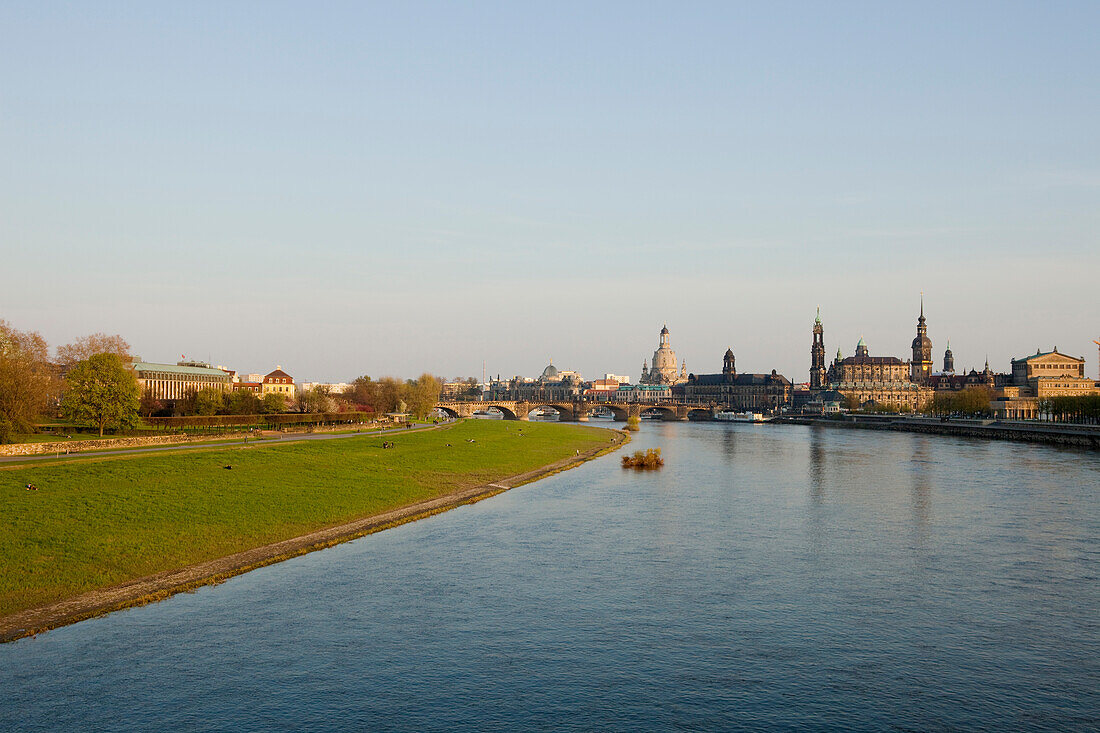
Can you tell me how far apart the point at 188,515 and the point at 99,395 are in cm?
4051

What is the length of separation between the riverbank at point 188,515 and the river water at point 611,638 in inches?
70.2

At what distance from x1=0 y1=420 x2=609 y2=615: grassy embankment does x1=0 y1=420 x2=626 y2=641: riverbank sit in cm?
8

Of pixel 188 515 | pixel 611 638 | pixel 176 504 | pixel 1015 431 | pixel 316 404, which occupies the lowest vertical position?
pixel 611 638

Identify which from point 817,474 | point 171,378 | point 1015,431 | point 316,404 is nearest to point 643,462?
point 817,474

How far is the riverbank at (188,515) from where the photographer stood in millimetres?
26984

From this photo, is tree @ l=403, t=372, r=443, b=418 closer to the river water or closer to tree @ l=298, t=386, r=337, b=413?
tree @ l=298, t=386, r=337, b=413

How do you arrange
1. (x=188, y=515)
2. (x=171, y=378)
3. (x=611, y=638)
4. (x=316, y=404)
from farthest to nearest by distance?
(x=171, y=378)
(x=316, y=404)
(x=188, y=515)
(x=611, y=638)

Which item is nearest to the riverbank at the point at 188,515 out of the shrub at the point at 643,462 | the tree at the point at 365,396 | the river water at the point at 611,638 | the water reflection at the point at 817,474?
the river water at the point at 611,638

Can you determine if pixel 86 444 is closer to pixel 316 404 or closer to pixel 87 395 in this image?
pixel 87 395

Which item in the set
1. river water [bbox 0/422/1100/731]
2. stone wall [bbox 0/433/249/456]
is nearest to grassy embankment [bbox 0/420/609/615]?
river water [bbox 0/422/1100/731]

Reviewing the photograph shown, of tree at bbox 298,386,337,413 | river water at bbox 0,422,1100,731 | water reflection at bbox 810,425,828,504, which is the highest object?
tree at bbox 298,386,337,413

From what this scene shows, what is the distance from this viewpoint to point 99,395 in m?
71.1

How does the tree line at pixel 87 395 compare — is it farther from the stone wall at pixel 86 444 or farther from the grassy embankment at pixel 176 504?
the grassy embankment at pixel 176 504

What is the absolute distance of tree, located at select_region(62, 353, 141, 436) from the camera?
7112 cm
